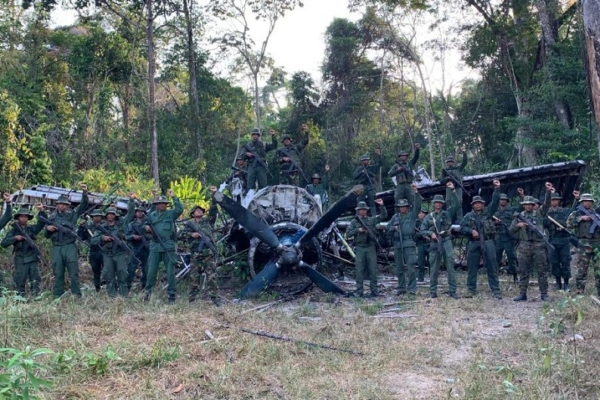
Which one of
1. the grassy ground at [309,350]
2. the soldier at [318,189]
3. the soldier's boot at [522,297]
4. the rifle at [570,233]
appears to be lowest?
the grassy ground at [309,350]

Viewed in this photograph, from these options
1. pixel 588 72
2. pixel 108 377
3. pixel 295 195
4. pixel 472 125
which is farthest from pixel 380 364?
pixel 472 125

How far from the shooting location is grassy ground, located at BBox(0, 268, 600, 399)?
604cm

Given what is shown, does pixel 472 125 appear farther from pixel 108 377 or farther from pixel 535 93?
pixel 108 377

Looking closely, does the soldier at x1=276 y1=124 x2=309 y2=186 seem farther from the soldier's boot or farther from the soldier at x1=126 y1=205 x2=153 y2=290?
the soldier's boot

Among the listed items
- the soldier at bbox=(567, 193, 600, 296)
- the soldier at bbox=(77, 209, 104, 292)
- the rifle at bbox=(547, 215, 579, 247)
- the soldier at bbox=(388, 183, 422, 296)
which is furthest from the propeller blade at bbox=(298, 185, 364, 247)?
the soldier at bbox=(77, 209, 104, 292)

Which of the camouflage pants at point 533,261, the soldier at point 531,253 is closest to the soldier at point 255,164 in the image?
the soldier at point 531,253

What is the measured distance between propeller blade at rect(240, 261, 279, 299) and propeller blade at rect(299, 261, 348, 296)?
0.56 meters

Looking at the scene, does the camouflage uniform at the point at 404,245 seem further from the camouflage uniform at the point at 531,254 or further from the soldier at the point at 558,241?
the soldier at the point at 558,241

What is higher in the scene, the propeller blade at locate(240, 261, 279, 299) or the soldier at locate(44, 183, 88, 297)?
the soldier at locate(44, 183, 88, 297)

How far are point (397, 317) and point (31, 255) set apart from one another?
6596 millimetres

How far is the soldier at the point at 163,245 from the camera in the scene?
1092 centimetres

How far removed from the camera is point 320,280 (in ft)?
38.0

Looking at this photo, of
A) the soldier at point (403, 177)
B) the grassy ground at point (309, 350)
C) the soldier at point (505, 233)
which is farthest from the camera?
the soldier at point (403, 177)

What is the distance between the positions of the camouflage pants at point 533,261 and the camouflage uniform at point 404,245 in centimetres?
204
